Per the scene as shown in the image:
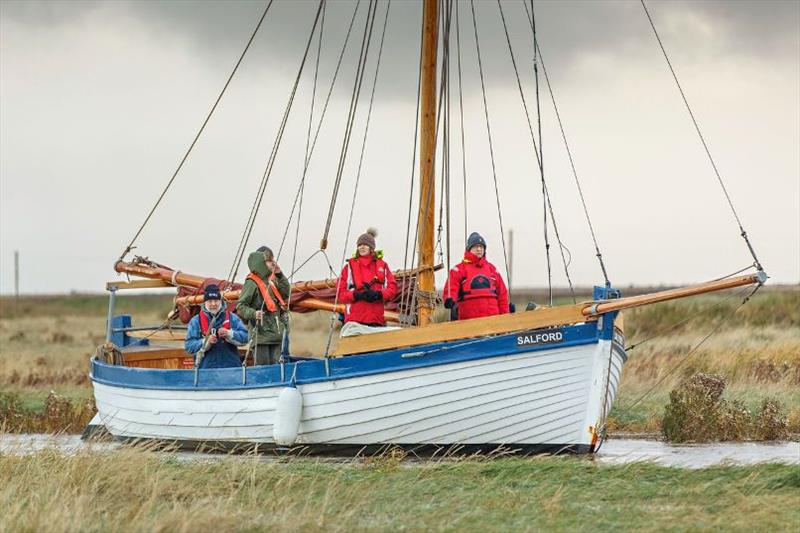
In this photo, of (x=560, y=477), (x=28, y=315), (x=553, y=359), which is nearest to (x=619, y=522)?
(x=560, y=477)

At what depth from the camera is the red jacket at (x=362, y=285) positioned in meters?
19.0

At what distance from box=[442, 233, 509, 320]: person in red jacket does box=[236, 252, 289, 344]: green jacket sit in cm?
252

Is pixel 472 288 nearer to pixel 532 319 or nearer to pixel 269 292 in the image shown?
pixel 532 319

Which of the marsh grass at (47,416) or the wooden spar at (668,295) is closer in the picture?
the wooden spar at (668,295)

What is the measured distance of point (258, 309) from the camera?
65.5 ft

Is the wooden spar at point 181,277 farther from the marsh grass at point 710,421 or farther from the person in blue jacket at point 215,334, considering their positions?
the marsh grass at point 710,421

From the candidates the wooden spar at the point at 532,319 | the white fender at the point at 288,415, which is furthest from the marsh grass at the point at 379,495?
the white fender at the point at 288,415

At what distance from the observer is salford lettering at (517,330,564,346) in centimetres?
1748

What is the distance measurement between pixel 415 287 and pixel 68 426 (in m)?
7.16

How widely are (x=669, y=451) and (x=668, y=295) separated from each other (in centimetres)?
239

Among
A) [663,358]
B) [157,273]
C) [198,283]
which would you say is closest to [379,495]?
[198,283]

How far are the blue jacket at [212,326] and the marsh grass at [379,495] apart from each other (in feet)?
13.2

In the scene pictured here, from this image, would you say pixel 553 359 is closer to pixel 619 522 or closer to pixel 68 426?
pixel 619 522

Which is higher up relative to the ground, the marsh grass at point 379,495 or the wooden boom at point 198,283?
the wooden boom at point 198,283
